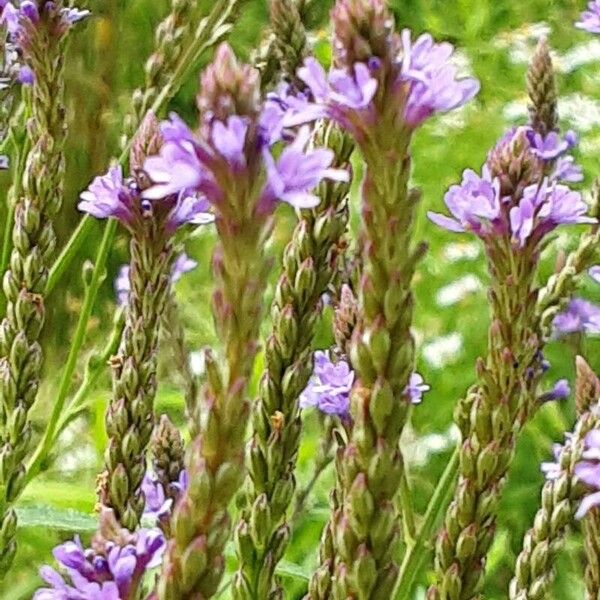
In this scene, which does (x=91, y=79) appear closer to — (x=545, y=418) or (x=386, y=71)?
(x=545, y=418)

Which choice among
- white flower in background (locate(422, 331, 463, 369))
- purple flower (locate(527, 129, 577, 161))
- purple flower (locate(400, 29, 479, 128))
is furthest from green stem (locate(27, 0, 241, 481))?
white flower in background (locate(422, 331, 463, 369))

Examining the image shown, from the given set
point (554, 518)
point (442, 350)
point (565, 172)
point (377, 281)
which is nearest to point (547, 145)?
point (565, 172)

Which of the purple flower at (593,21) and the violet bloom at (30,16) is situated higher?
the purple flower at (593,21)

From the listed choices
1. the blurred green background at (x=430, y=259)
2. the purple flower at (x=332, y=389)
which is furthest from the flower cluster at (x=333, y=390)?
the blurred green background at (x=430, y=259)

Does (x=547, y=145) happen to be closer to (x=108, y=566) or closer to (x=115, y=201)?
(x=115, y=201)

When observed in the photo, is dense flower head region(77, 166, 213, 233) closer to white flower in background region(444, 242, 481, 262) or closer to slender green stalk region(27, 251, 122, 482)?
slender green stalk region(27, 251, 122, 482)

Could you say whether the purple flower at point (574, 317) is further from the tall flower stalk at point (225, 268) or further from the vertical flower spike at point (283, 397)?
the tall flower stalk at point (225, 268)
